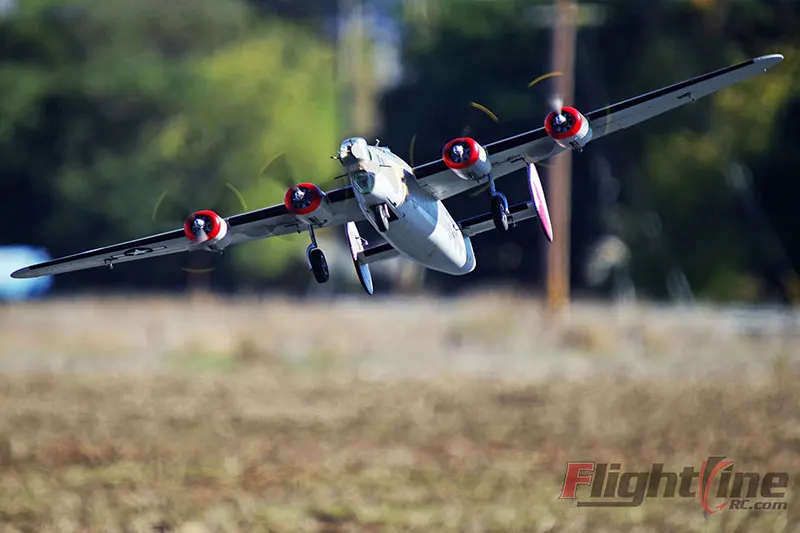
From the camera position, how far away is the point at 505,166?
53.7 ft

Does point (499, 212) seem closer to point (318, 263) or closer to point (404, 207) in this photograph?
point (404, 207)

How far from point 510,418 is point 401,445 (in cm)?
580

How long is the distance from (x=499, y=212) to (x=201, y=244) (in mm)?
4832

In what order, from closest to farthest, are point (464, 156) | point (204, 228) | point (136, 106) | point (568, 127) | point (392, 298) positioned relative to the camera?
point (568, 127) → point (464, 156) → point (204, 228) → point (392, 298) → point (136, 106)

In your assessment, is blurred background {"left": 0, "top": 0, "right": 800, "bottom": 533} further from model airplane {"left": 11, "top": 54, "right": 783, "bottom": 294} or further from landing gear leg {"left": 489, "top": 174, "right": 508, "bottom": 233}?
landing gear leg {"left": 489, "top": 174, "right": 508, "bottom": 233}

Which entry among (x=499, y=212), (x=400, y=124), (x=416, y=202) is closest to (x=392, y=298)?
(x=400, y=124)

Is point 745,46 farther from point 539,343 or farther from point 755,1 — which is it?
point 539,343

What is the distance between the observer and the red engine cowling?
653 inches

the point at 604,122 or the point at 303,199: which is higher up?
the point at 604,122

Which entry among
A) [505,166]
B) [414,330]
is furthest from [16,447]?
[505,166]

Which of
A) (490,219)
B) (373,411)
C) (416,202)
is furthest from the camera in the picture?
(373,411)

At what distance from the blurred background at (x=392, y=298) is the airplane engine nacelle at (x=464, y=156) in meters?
9.92

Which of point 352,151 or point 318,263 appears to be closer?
point 352,151

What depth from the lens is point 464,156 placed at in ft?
50.4
